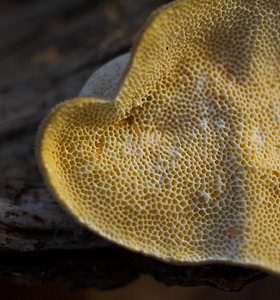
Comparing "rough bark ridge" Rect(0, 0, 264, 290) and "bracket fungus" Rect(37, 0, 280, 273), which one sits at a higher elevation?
"bracket fungus" Rect(37, 0, 280, 273)

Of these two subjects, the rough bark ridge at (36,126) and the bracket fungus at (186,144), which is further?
the rough bark ridge at (36,126)

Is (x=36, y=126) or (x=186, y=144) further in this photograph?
(x=36, y=126)

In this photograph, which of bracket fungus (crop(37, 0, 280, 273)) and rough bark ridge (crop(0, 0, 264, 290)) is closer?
bracket fungus (crop(37, 0, 280, 273))

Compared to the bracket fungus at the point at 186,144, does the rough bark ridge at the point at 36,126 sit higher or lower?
lower

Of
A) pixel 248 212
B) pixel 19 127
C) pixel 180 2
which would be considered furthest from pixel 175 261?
pixel 19 127
